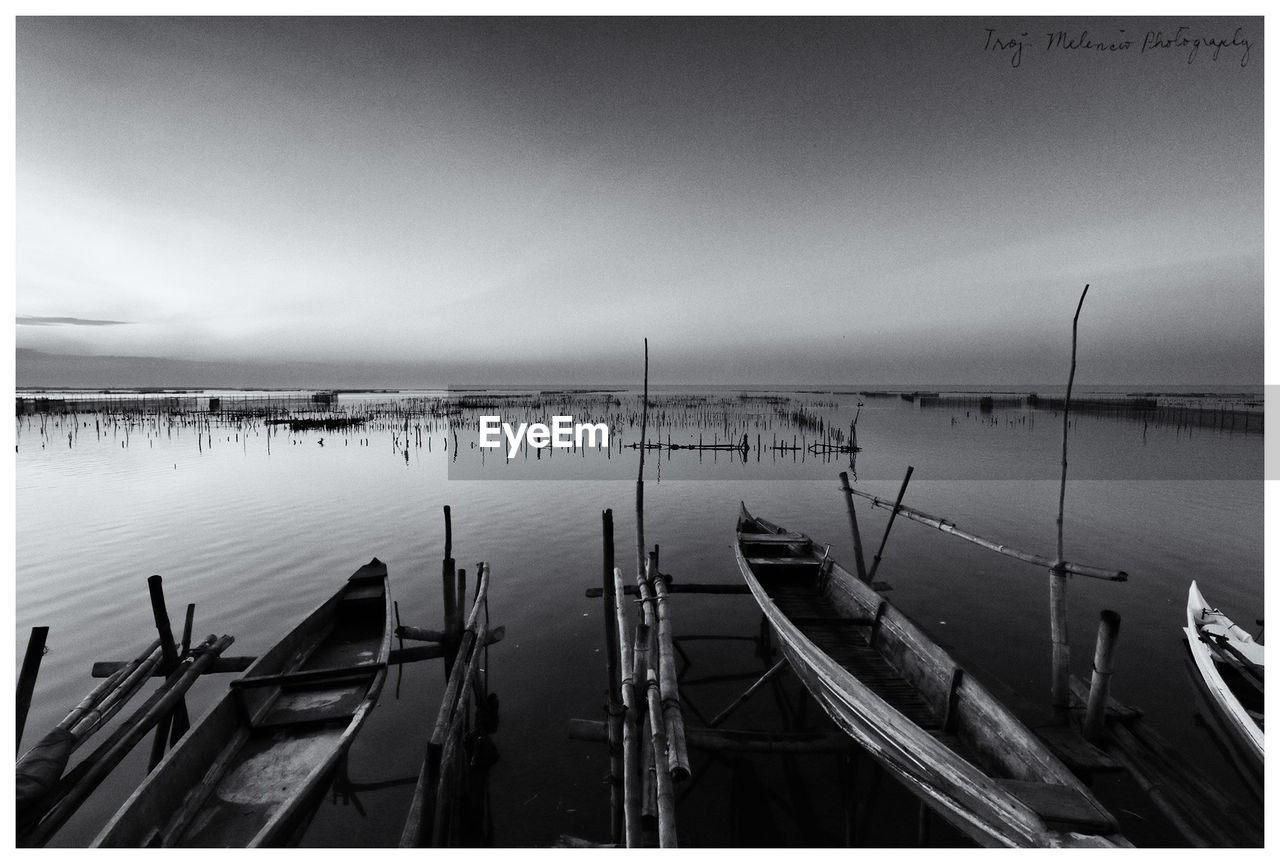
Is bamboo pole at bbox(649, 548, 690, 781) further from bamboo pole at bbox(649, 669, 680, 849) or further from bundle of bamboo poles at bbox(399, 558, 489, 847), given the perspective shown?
bundle of bamboo poles at bbox(399, 558, 489, 847)

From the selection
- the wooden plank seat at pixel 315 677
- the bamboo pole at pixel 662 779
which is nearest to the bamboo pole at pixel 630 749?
the bamboo pole at pixel 662 779

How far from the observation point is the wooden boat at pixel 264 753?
16.3 ft

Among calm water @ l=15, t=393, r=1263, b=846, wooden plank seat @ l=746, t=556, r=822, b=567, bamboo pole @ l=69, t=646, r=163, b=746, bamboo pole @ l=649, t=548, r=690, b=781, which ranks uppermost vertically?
bamboo pole @ l=649, t=548, r=690, b=781

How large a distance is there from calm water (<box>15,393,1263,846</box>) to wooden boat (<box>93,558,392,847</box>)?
81 centimetres

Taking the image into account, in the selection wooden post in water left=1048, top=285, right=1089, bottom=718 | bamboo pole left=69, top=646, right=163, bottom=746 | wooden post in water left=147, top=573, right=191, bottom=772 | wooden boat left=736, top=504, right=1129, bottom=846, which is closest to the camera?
wooden boat left=736, top=504, right=1129, bottom=846

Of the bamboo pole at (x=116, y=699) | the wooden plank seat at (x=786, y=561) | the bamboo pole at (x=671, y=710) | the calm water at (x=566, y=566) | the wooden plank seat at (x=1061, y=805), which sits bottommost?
the calm water at (x=566, y=566)

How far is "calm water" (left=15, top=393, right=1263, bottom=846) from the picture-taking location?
675 cm

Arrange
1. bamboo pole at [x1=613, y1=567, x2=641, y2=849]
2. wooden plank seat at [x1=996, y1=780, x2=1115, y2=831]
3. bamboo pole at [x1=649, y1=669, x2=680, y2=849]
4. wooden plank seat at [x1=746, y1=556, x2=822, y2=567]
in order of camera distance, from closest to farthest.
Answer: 1. bamboo pole at [x1=649, y1=669, x2=680, y2=849]
2. wooden plank seat at [x1=996, y1=780, x2=1115, y2=831]
3. bamboo pole at [x1=613, y1=567, x2=641, y2=849]
4. wooden plank seat at [x1=746, y1=556, x2=822, y2=567]

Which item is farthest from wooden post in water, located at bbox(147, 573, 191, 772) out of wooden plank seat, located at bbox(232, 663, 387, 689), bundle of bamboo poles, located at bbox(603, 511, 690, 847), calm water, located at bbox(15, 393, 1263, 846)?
bundle of bamboo poles, located at bbox(603, 511, 690, 847)

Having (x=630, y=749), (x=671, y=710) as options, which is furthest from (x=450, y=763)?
(x=671, y=710)

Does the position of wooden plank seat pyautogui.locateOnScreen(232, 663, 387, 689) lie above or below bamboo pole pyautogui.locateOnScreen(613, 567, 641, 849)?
below

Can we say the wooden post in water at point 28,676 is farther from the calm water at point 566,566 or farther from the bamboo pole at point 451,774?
the bamboo pole at point 451,774

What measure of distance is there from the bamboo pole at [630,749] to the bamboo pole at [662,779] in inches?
8.6

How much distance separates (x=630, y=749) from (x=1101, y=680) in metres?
5.00
